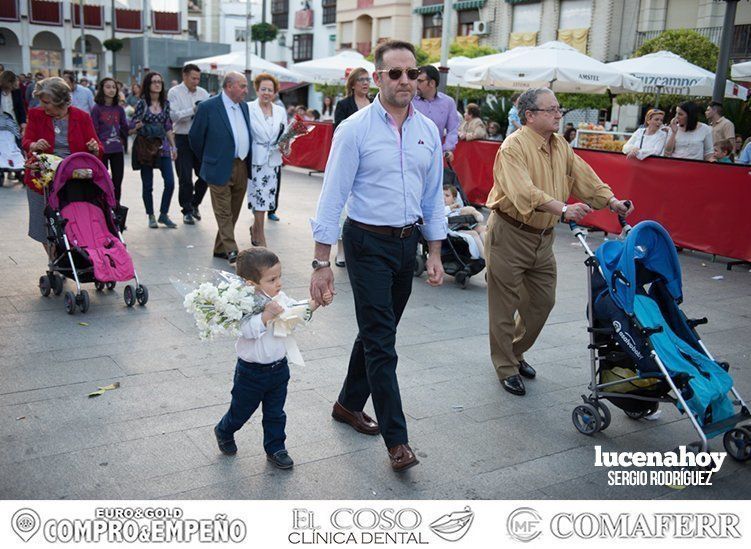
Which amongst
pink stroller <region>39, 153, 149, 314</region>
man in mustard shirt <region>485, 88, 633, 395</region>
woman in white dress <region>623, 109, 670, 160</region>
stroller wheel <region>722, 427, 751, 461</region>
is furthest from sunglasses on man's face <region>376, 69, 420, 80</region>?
woman in white dress <region>623, 109, 670, 160</region>

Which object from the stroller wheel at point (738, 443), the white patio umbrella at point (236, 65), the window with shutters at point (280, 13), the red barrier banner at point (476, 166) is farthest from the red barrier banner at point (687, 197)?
the window with shutters at point (280, 13)

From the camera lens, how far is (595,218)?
11.7 metres

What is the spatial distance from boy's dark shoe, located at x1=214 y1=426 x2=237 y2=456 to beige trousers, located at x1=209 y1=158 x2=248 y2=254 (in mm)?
4618

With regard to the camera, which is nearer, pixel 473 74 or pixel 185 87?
pixel 185 87

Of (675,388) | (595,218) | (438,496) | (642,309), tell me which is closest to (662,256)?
(642,309)

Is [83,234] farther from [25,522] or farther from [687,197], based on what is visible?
[687,197]

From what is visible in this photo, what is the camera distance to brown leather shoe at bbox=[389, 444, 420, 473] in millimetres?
3895

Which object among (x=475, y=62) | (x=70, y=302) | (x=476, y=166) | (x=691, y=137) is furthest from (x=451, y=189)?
(x=475, y=62)

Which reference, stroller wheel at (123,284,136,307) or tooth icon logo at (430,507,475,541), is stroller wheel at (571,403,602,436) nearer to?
tooth icon logo at (430,507,475,541)

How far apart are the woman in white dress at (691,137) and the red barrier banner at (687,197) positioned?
631 millimetres

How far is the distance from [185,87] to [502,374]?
6.92 meters

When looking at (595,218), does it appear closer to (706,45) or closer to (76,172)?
(76,172)

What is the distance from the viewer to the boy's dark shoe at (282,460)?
395 cm

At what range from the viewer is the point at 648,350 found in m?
4.24
